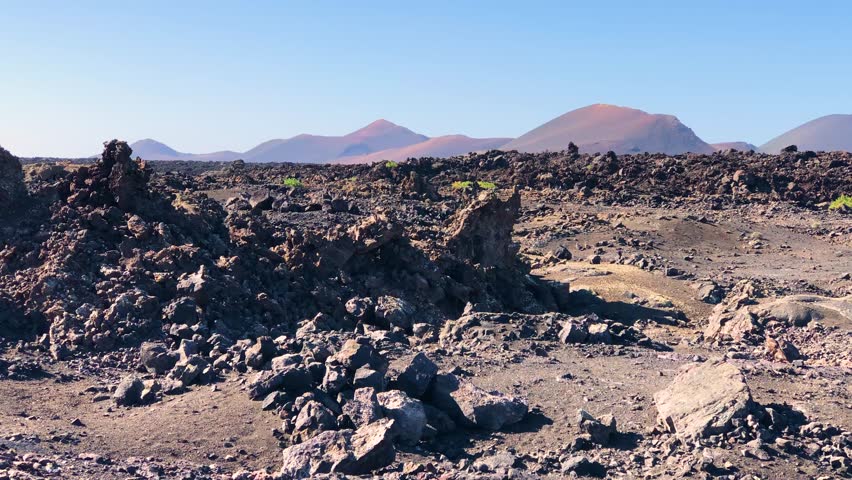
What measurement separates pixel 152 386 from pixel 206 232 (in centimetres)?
368

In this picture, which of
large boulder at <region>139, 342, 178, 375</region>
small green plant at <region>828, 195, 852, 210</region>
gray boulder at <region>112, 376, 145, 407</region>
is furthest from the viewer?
small green plant at <region>828, 195, 852, 210</region>

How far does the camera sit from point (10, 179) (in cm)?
968

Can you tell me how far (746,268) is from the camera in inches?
612

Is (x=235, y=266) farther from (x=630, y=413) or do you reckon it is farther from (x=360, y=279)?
(x=630, y=413)

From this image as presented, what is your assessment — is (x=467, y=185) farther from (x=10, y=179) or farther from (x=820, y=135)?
(x=820, y=135)

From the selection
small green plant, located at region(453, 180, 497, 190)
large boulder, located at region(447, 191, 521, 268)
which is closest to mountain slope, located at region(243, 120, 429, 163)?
small green plant, located at region(453, 180, 497, 190)

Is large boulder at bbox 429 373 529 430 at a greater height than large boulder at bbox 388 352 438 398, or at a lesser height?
lesser

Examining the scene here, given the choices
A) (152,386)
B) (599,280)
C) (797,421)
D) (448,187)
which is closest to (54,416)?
(152,386)

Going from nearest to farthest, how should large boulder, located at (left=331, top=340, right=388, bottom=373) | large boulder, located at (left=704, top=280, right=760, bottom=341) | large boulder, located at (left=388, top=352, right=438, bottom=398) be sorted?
large boulder, located at (left=388, top=352, right=438, bottom=398), large boulder, located at (left=331, top=340, right=388, bottom=373), large boulder, located at (left=704, top=280, right=760, bottom=341)

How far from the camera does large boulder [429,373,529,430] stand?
19.4 feet

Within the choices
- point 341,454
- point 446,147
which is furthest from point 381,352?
point 446,147

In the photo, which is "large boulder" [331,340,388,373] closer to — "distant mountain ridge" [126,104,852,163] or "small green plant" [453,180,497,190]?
"small green plant" [453,180,497,190]

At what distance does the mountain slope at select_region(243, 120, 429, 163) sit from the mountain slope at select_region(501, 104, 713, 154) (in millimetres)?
28533

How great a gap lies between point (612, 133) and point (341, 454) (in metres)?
87.7
